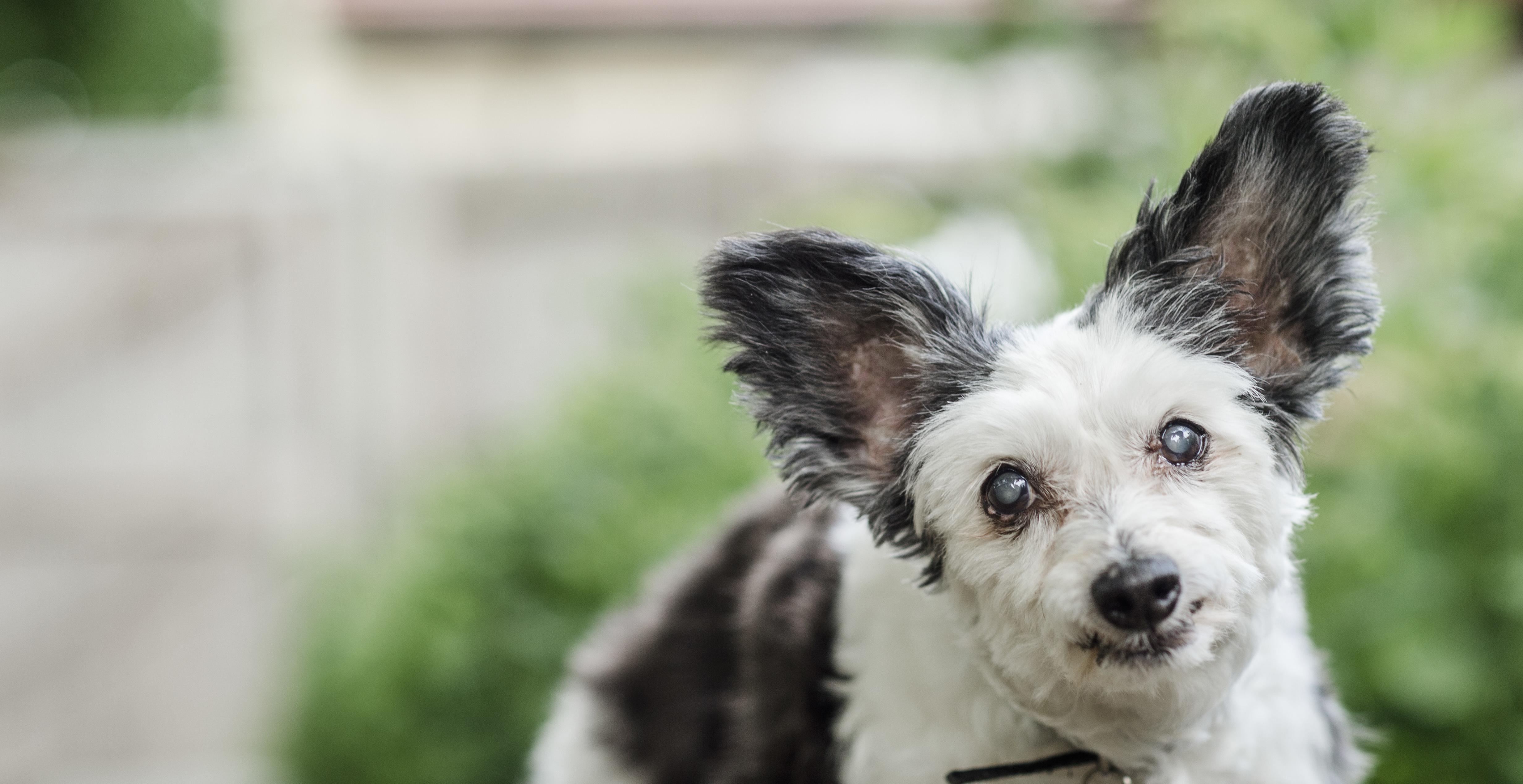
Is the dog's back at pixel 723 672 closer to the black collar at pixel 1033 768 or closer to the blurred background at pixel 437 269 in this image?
the black collar at pixel 1033 768

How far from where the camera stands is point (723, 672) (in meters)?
2.33

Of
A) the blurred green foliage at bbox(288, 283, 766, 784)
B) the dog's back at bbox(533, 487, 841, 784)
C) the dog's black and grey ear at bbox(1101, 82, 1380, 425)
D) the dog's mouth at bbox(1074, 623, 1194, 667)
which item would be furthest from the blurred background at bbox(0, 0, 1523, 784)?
the dog's mouth at bbox(1074, 623, 1194, 667)

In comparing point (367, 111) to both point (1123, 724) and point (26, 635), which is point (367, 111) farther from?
point (1123, 724)

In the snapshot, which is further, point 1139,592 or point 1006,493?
point 1006,493

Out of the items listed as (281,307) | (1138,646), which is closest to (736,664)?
(1138,646)

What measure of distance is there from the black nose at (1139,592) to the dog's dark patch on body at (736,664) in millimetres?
586

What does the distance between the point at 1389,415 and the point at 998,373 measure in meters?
1.68

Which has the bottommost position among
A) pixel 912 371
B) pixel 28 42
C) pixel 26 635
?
pixel 26 635

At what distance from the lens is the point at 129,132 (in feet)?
21.8

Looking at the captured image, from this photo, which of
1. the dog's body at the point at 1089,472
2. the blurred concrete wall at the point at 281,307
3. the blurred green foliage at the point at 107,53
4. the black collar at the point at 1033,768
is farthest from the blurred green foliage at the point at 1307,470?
the blurred green foliage at the point at 107,53

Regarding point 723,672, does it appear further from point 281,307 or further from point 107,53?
point 107,53

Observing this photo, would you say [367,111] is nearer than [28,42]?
Yes

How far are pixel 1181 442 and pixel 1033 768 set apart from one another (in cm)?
57

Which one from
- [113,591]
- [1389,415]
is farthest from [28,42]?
[1389,415]
